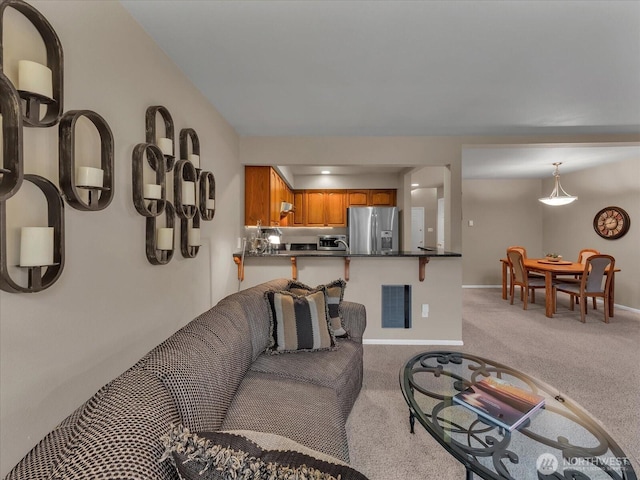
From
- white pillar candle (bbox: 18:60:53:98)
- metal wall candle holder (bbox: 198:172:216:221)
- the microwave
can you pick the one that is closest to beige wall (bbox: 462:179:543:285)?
the microwave

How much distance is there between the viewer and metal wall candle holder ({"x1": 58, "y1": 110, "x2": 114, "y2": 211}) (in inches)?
46.4

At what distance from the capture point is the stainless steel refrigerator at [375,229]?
17.4ft

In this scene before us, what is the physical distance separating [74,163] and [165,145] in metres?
0.71

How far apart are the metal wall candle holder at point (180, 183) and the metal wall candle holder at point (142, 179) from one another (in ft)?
0.66

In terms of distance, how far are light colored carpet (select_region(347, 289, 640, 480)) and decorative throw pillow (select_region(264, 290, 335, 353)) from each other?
595mm

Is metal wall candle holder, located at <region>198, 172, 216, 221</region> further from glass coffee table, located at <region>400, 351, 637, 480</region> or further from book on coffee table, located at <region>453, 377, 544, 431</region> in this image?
book on coffee table, located at <region>453, 377, 544, 431</region>

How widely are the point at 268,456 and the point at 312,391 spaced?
95cm

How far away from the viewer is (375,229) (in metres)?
5.31

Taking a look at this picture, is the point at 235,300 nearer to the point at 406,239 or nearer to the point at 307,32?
the point at 307,32

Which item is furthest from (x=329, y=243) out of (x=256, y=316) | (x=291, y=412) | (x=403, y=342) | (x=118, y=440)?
(x=118, y=440)

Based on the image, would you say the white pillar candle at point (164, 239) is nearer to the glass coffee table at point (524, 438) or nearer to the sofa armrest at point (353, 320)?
the sofa armrest at point (353, 320)

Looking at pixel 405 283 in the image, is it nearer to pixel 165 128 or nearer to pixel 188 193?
pixel 188 193

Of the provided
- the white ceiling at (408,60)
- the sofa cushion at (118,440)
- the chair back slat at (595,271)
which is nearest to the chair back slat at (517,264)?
the chair back slat at (595,271)

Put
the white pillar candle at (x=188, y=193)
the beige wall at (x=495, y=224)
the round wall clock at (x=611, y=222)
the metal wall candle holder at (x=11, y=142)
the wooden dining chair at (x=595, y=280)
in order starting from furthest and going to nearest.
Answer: the beige wall at (x=495, y=224) < the round wall clock at (x=611, y=222) < the wooden dining chair at (x=595, y=280) < the white pillar candle at (x=188, y=193) < the metal wall candle holder at (x=11, y=142)
